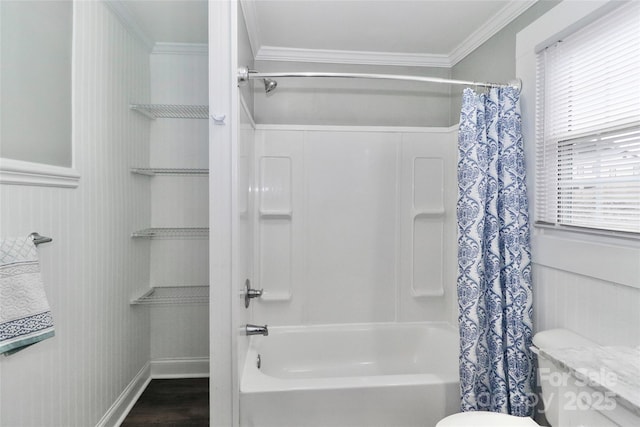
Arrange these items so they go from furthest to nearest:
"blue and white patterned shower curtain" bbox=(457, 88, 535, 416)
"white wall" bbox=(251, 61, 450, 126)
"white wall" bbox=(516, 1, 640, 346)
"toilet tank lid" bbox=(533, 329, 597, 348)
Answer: "white wall" bbox=(251, 61, 450, 126)
"blue and white patterned shower curtain" bbox=(457, 88, 535, 416)
"toilet tank lid" bbox=(533, 329, 597, 348)
"white wall" bbox=(516, 1, 640, 346)

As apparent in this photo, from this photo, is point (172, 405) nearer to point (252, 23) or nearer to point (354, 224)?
point (354, 224)

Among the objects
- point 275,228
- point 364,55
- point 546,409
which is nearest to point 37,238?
point 275,228

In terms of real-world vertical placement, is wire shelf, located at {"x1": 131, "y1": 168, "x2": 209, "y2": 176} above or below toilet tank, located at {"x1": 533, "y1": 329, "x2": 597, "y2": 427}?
above

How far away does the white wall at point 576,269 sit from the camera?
1.21 meters

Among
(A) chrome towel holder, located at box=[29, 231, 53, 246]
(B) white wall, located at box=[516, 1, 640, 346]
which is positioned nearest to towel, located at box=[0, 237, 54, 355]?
(A) chrome towel holder, located at box=[29, 231, 53, 246]

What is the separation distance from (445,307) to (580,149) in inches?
56.5

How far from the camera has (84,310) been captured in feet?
5.57

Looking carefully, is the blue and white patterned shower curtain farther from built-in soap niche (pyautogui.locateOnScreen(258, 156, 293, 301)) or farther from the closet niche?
the closet niche

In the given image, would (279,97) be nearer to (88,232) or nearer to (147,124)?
(147,124)

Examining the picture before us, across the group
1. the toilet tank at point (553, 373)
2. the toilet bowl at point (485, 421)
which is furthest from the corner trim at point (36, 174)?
the toilet tank at point (553, 373)

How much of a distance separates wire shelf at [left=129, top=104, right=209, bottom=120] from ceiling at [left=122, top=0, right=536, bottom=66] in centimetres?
49

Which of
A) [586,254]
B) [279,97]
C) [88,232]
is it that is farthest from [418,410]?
[279,97]

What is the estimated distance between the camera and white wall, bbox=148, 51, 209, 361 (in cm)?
251

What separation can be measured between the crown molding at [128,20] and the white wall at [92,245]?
0.17 ft
